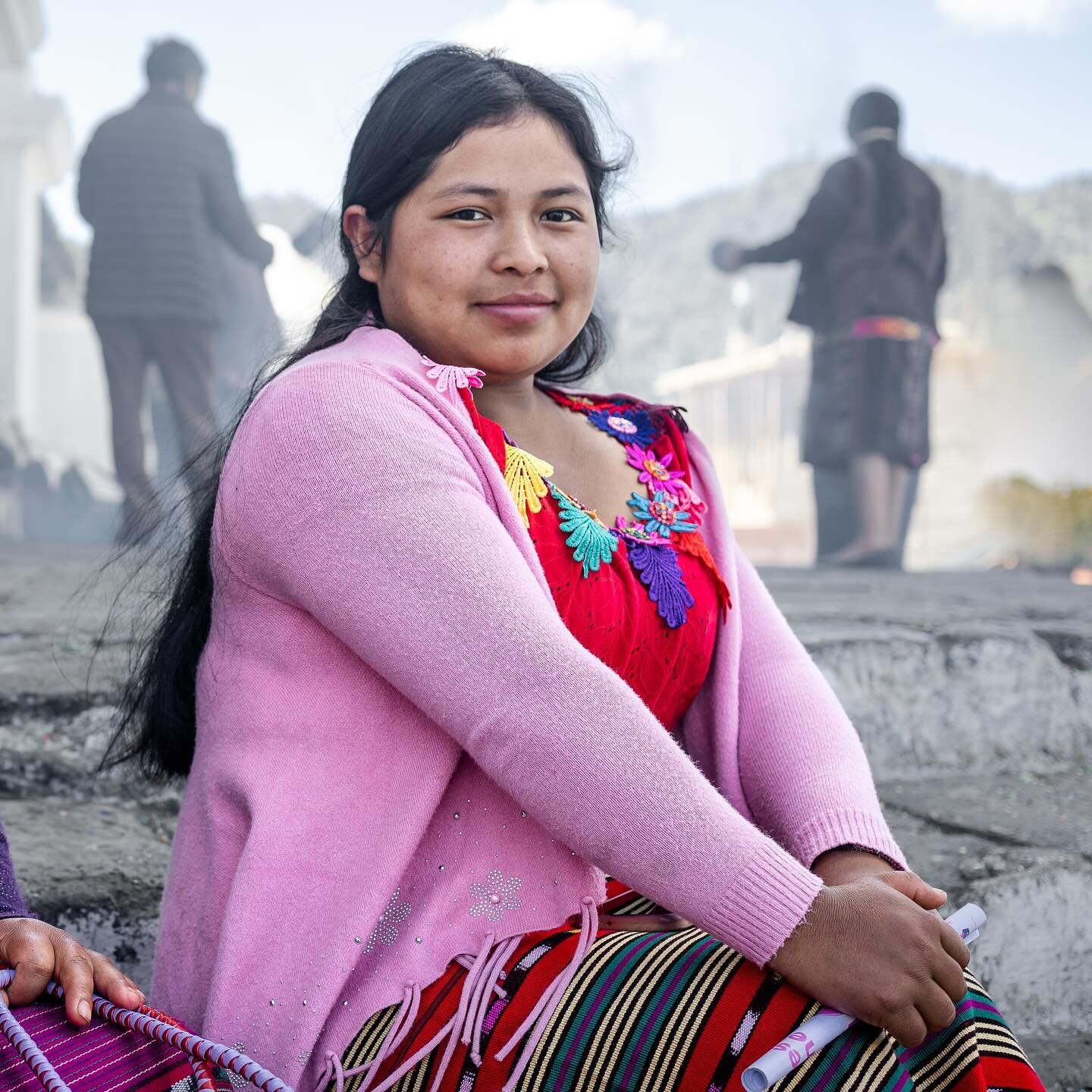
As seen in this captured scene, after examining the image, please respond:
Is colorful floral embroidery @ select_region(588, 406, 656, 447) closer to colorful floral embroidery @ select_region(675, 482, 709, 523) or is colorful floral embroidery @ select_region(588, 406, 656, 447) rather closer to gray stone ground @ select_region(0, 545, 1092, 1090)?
colorful floral embroidery @ select_region(675, 482, 709, 523)

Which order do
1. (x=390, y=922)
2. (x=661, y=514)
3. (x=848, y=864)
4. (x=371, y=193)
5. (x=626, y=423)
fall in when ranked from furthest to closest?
1. (x=626, y=423)
2. (x=661, y=514)
3. (x=371, y=193)
4. (x=848, y=864)
5. (x=390, y=922)

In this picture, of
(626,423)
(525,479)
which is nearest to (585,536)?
(525,479)

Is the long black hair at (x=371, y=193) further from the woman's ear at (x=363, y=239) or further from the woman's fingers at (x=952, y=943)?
the woman's fingers at (x=952, y=943)

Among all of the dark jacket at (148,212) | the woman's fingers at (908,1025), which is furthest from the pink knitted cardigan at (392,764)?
the dark jacket at (148,212)

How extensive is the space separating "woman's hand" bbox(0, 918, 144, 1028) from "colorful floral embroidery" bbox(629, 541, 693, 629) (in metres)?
0.69

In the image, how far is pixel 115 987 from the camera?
1021 millimetres

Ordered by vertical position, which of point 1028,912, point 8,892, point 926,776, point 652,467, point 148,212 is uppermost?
point 148,212

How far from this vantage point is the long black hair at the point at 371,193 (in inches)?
53.4

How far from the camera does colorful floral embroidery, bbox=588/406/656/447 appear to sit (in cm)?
162

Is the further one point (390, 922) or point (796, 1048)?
point (390, 922)

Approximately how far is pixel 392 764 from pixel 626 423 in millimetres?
664

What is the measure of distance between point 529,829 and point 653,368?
1057 cm

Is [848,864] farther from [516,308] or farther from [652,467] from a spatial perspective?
[516,308]

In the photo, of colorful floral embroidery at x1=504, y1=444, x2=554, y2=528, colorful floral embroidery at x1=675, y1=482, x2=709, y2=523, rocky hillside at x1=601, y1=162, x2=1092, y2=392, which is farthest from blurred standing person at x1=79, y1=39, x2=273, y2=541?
rocky hillside at x1=601, y1=162, x2=1092, y2=392
